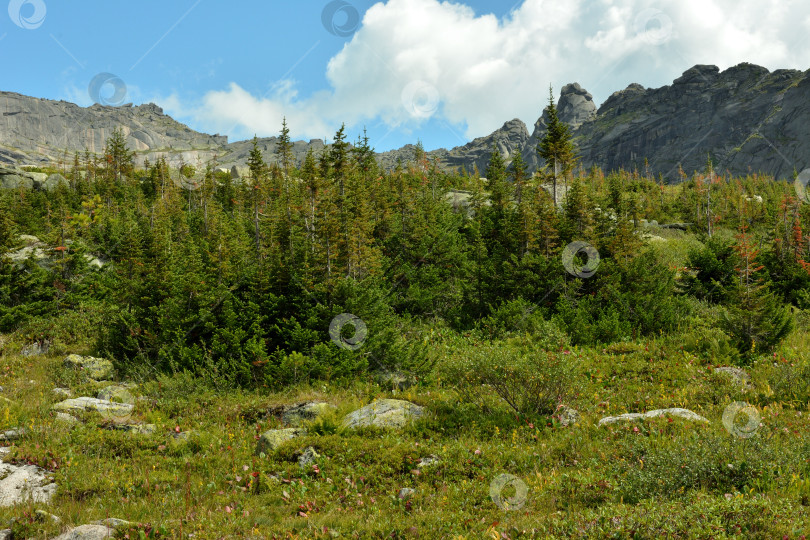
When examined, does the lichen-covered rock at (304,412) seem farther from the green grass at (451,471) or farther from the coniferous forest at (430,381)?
the green grass at (451,471)

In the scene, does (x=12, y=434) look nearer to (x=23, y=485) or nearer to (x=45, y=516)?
(x=23, y=485)

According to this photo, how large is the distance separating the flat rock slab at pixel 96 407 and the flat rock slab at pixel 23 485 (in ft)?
11.3

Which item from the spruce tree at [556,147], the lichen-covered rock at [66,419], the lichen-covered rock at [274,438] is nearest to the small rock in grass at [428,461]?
the lichen-covered rock at [274,438]

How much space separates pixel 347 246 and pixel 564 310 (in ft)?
37.3

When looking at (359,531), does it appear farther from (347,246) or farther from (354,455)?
(347,246)

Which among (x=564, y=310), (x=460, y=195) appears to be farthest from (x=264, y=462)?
(x=460, y=195)

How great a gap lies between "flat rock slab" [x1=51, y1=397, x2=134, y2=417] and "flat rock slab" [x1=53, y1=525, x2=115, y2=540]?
6.41 metres

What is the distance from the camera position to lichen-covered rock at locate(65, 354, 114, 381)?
51.9 ft

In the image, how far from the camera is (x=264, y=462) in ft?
27.9

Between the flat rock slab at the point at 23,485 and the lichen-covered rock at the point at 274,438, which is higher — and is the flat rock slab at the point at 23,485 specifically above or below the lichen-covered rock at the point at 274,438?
above

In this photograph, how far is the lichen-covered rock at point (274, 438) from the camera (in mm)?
9062

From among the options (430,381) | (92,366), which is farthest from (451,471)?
(92,366)

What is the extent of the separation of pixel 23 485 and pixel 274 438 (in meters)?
4.27

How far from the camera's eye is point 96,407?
11.4m
